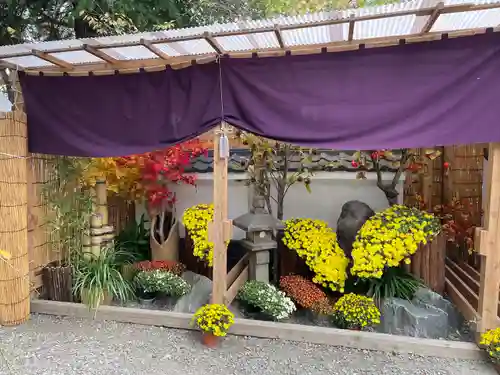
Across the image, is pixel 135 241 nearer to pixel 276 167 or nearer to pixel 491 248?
pixel 276 167

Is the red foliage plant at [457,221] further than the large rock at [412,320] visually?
Yes

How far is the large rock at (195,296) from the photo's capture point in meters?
4.11

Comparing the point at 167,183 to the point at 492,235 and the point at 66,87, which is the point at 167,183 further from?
the point at 492,235

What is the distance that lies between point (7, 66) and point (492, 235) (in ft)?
15.7

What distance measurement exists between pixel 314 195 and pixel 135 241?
8.38ft

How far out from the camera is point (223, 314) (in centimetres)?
340

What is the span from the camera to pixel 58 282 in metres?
4.25

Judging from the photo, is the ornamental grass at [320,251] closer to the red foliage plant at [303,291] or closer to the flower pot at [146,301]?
the red foliage plant at [303,291]

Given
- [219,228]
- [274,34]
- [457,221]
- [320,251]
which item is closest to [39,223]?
[219,228]

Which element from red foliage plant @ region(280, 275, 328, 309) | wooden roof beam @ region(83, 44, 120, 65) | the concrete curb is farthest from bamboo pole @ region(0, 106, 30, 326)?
red foliage plant @ region(280, 275, 328, 309)

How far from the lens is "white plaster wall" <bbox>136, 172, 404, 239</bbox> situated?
16.4ft

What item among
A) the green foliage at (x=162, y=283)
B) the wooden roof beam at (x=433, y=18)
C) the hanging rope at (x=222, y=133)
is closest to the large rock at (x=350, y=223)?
the hanging rope at (x=222, y=133)

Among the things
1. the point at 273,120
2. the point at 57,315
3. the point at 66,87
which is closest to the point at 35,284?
the point at 57,315

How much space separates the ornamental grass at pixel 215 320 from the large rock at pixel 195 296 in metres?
0.68
